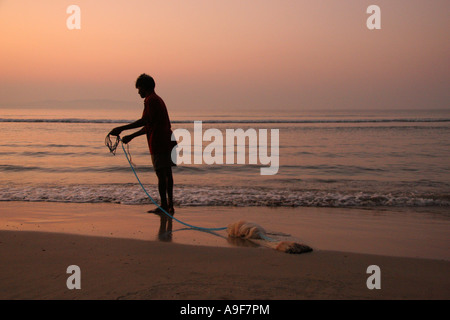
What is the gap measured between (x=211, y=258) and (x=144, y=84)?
2819mm

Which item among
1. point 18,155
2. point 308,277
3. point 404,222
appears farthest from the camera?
point 18,155

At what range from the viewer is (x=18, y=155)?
1260cm

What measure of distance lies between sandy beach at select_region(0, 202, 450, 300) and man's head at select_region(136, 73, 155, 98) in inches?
72.1

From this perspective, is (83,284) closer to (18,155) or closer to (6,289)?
(6,289)

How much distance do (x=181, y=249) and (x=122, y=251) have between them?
597mm

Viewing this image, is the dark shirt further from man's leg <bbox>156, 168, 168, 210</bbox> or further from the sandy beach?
the sandy beach

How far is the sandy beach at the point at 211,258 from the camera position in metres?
2.88

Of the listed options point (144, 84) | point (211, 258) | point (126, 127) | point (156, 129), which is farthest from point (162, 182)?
point (211, 258)

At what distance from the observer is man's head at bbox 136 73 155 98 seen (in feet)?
17.7

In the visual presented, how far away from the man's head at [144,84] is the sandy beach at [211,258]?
1.83 meters

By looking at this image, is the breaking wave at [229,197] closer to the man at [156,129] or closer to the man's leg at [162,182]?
the man's leg at [162,182]

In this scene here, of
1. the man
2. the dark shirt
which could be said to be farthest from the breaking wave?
the dark shirt

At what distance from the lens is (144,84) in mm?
5426
